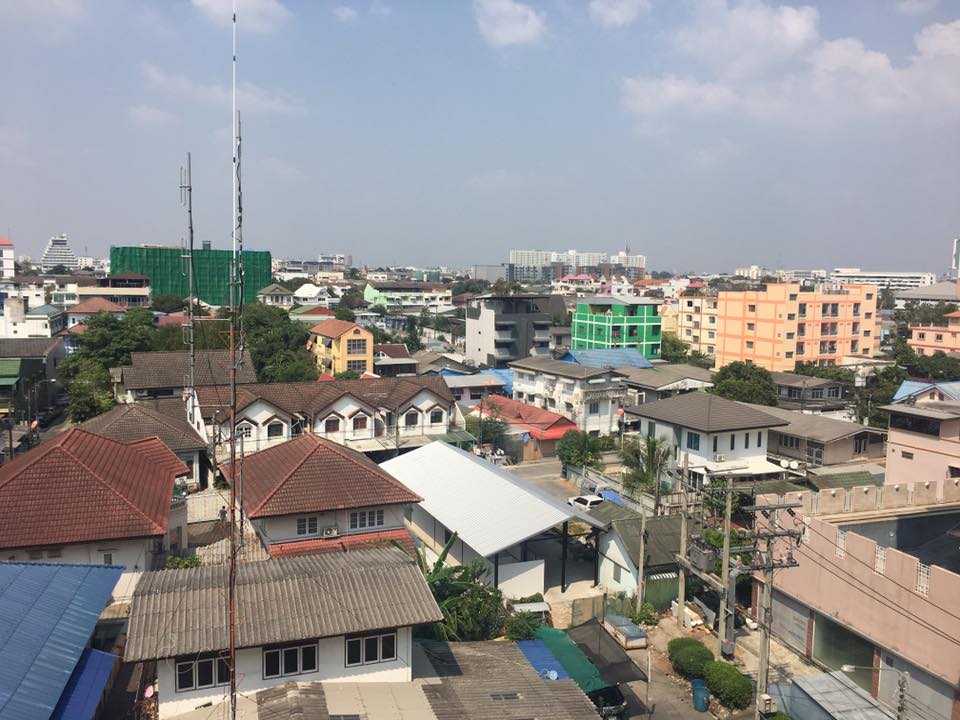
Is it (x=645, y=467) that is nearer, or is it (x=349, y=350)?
(x=645, y=467)

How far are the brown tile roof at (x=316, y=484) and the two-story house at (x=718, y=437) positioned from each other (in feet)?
43.0

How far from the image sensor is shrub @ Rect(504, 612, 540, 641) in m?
14.0

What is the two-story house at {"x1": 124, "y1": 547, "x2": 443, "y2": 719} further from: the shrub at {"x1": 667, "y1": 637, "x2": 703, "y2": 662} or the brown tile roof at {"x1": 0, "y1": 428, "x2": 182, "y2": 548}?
the shrub at {"x1": 667, "y1": 637, "x2": 703, "y2": 662}

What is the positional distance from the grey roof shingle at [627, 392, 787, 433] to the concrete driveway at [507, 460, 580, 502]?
172 inches

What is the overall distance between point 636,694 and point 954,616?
5516mm

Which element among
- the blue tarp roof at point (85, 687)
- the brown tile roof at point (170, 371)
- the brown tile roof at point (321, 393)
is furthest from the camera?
the brown tile roof at point (170, 371)

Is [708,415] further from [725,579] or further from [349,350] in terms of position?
[349,350]

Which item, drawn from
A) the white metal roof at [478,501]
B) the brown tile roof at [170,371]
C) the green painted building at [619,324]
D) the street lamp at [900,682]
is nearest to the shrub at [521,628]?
the white metal roof at [478,501]

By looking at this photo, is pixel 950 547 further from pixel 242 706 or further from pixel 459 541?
pixel 242 706

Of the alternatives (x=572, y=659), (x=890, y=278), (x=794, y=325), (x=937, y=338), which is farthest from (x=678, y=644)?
(x=890, y=278)

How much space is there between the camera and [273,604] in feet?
33.1

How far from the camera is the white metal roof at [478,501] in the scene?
650 inches

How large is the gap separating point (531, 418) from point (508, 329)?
18682 millimetres

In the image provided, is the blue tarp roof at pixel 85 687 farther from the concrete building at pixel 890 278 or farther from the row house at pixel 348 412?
the concrete building at pixel 890 278
